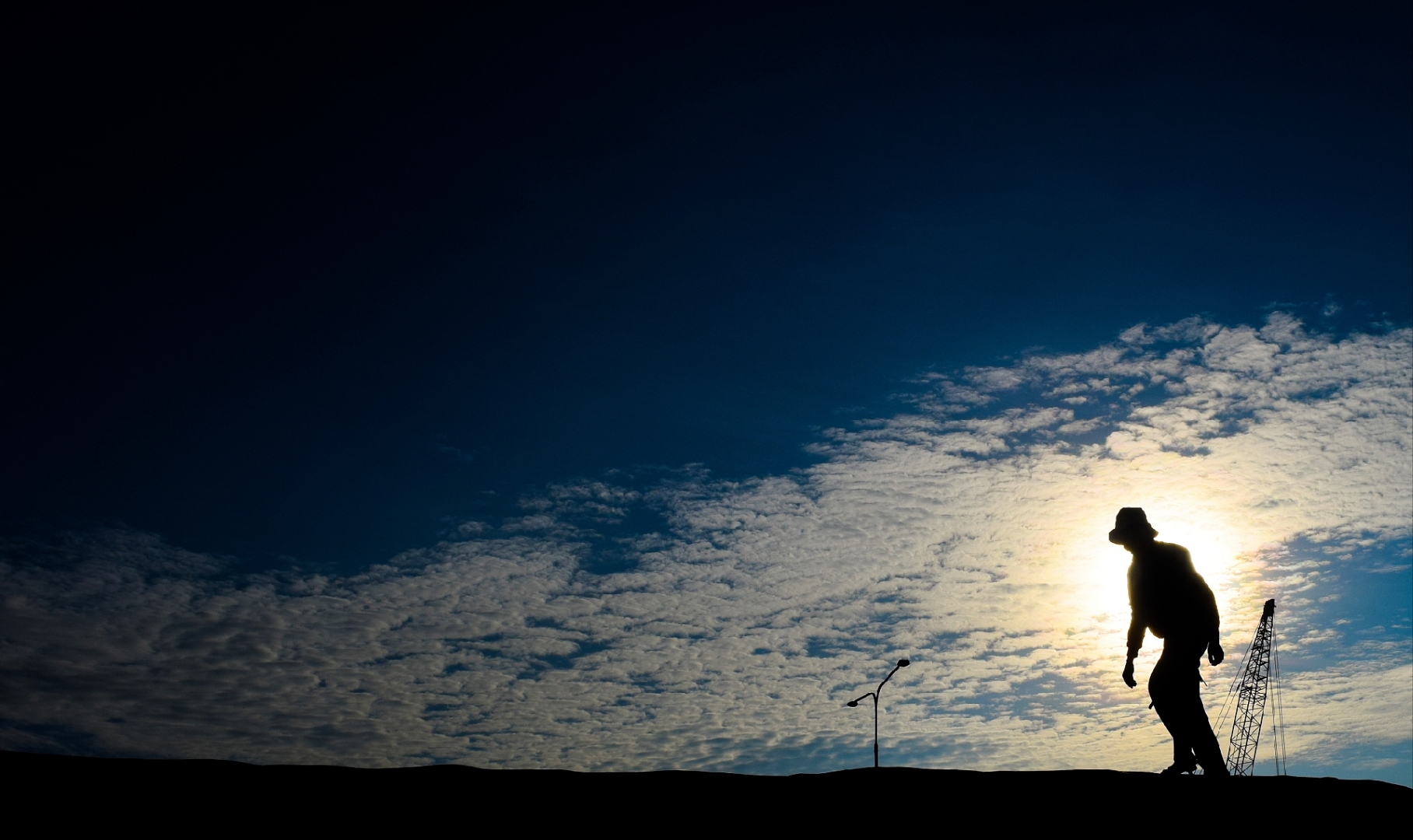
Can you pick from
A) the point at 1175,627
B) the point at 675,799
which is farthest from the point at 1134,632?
the point at 675,799

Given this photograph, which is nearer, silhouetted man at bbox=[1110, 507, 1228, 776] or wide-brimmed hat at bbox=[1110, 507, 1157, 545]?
silhouetted man at bbox=[1110, 507, 1228, 776]

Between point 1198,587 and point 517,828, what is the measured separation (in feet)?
18.6

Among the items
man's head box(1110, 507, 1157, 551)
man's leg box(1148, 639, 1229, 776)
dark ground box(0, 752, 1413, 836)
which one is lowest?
dark ground box(0, 752, 1413, 836)

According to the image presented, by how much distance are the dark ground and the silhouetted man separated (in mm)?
1596

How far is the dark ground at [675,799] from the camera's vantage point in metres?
4.09

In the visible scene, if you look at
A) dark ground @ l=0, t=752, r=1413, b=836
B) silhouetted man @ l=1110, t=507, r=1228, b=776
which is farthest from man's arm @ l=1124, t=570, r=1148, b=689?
dark ground @ l=0, t=752, r=1413, b=836

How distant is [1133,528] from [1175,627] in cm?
84

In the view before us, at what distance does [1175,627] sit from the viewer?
287 inches

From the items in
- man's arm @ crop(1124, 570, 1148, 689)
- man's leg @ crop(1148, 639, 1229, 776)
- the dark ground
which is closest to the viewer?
the dark ground

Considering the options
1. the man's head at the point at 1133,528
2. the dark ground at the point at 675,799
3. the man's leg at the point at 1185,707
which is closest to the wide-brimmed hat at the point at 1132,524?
the man's head at the point at 1133,528

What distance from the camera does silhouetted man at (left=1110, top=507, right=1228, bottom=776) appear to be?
22.4 feet

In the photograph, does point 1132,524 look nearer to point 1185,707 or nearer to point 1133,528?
point 1133,528

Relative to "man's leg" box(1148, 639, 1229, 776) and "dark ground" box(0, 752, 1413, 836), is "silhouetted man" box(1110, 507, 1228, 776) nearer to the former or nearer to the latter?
"man's leg" box(1148, 639, 1229, 776)

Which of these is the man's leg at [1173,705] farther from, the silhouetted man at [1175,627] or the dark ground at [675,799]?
the dark ground at [675,799]
